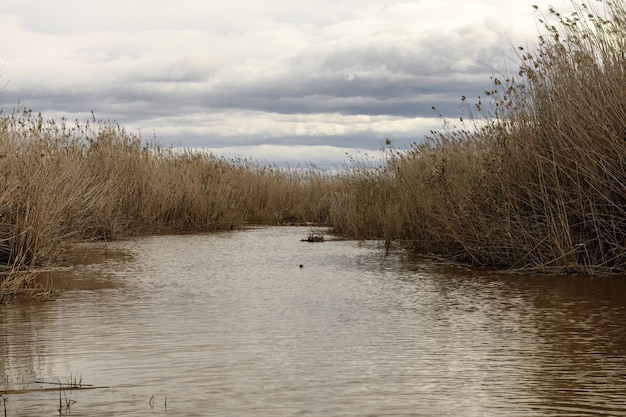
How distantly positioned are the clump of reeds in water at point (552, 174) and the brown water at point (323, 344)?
1.69ft

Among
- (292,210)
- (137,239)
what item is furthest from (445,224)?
(292,210)

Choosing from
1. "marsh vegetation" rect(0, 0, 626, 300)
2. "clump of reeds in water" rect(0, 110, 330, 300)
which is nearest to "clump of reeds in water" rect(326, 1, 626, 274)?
"marsh vegetation" rect(0, 0, 626, 300)

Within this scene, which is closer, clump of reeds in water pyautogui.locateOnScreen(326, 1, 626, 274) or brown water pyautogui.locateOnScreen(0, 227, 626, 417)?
brown water pyautogui.locateOnScreen(0, 227, 626, 417)

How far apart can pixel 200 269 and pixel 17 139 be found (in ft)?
10.5

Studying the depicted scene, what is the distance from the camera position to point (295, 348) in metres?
4.62

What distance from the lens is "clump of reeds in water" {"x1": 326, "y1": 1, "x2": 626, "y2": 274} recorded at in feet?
25.2

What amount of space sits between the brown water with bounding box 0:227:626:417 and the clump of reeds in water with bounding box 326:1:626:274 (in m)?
0.52

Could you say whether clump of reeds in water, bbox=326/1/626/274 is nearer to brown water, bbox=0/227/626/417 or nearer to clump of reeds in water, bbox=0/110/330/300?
brown water, bbox=0/227/626/417

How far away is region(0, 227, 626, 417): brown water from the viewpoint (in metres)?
3.50

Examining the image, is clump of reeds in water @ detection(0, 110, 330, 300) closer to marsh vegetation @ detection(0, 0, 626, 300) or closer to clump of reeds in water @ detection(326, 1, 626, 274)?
marsh vegetation @ detection(0, 0, 626, 300)

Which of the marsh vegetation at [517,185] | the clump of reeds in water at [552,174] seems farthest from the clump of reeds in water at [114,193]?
the clump of reeds in water at [552,174]

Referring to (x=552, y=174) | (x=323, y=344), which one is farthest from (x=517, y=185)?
(x=323, y=344)

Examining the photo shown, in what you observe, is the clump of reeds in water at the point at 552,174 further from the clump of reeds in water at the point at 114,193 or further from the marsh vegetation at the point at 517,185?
the clump of reeds in water at the point at 114,193

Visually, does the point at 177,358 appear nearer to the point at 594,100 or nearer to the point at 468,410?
the point at 468,410
